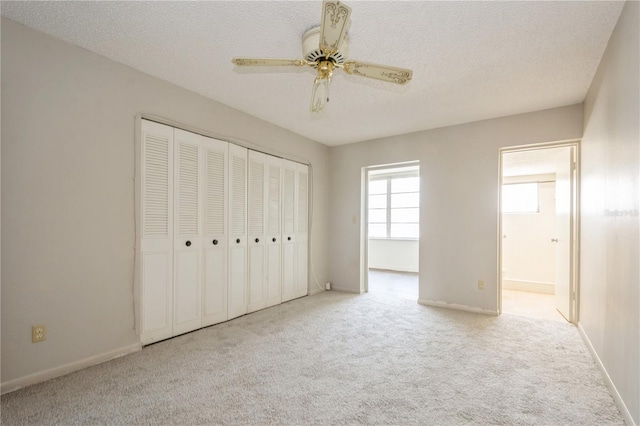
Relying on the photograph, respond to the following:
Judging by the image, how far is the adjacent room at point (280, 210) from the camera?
6.30 ft

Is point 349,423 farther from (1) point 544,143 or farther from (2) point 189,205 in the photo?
(1) point 544,143

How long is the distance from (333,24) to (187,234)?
2.38 m

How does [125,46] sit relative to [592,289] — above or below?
above

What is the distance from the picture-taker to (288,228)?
4465 millimetres

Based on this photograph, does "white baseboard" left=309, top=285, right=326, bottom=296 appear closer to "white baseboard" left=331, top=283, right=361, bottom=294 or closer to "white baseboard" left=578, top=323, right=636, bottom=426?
"white baseboard" left=331, top=283, right=361, bottom=294

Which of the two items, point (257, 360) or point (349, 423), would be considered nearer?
point (349, 423)

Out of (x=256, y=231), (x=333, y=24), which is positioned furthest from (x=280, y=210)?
(x=333, y=24)

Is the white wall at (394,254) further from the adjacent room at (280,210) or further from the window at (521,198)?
the adjacent room at (280,210)

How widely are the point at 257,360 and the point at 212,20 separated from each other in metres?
2.50

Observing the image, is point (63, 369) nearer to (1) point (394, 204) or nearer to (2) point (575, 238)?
(2) point (575, 238)

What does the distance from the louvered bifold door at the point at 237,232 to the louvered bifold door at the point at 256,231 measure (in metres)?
0.08

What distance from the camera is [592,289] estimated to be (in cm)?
275

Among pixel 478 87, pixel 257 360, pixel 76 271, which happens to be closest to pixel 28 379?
pixel 76 271

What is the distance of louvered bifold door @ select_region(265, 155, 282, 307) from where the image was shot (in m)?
4.13
